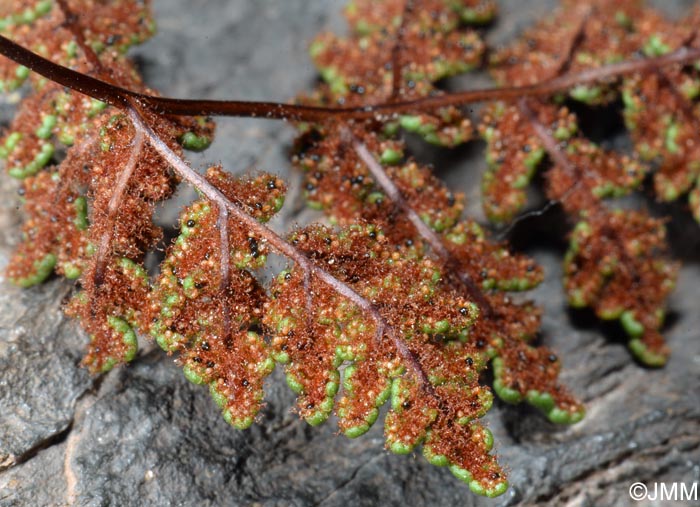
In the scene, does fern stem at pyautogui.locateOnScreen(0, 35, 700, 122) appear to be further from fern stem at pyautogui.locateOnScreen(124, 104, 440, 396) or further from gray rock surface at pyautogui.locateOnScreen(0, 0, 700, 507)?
gray rock surface at pyautogui.locateOnScreen(0, 0, 700, 507)

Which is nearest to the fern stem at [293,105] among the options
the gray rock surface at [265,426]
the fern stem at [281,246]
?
the fern stem at [281,246]

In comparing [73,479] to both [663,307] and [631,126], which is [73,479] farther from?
[631,126]

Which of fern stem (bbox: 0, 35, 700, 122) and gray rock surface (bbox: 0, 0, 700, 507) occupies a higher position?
fern stem (bbox: 0, 35, 700, 122)

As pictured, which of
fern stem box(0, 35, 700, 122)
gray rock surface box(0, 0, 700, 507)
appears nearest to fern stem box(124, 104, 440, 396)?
fern stem box(0, 35, 700, 122)

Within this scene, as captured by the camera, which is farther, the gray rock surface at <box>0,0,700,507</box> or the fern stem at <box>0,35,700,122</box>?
the gray rock surface at <box>0,0,700,507</box>

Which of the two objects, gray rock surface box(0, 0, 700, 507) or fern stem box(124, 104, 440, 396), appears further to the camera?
gray rock surface box(0, 0, 700, 507)

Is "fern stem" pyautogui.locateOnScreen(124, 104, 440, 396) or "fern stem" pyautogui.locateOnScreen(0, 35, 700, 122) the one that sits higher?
"fern stem" pyautogui.locateOnScreen(0, 35, 700, 122)

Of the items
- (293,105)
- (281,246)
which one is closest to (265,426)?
(281,246)

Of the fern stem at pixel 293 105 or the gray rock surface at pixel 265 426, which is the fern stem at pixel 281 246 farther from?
the gray rock surface at pixel 265 426
